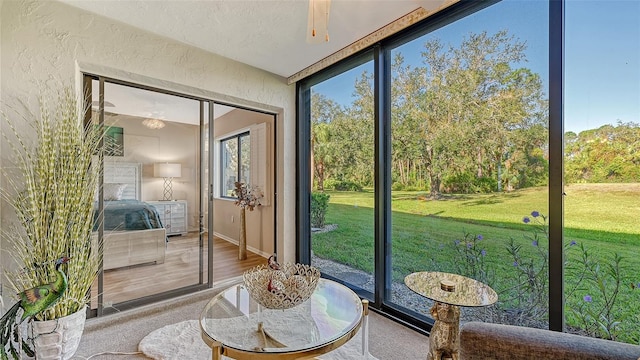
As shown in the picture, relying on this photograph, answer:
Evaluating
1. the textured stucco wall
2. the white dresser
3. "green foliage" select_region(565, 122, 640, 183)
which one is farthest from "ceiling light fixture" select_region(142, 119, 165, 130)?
"green foliage" select_region(565, 122, 640, 183)

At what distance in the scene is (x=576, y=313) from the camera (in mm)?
1489

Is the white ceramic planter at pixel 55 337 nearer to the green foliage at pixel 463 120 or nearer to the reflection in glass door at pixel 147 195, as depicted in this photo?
the reflection in glass door at pixel 147 195

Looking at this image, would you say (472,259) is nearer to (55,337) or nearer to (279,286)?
(279,286)

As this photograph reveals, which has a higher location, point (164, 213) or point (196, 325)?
point (164, 213)

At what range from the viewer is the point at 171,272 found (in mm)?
2756

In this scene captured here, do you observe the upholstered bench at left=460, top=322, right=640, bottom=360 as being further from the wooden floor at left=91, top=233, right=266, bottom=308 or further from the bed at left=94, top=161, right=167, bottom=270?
the bed at left=94, top=161, right=167, bottom=270

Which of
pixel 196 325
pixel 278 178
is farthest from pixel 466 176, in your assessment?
→ pixel 196 325

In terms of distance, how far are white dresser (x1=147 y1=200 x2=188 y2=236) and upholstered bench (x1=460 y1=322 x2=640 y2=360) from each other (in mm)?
2715

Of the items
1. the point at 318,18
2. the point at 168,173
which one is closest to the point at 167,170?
the point at 168,173

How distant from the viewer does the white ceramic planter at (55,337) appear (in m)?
1.63

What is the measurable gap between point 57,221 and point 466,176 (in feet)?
9.19

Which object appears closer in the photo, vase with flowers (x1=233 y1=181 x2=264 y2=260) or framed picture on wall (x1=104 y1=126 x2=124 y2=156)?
framed picture on wall (x1=104 y1=126 x2=124 y2=156)

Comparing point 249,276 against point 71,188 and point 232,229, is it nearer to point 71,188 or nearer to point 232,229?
point 71,188

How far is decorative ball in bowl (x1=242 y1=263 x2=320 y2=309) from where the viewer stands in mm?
1393
